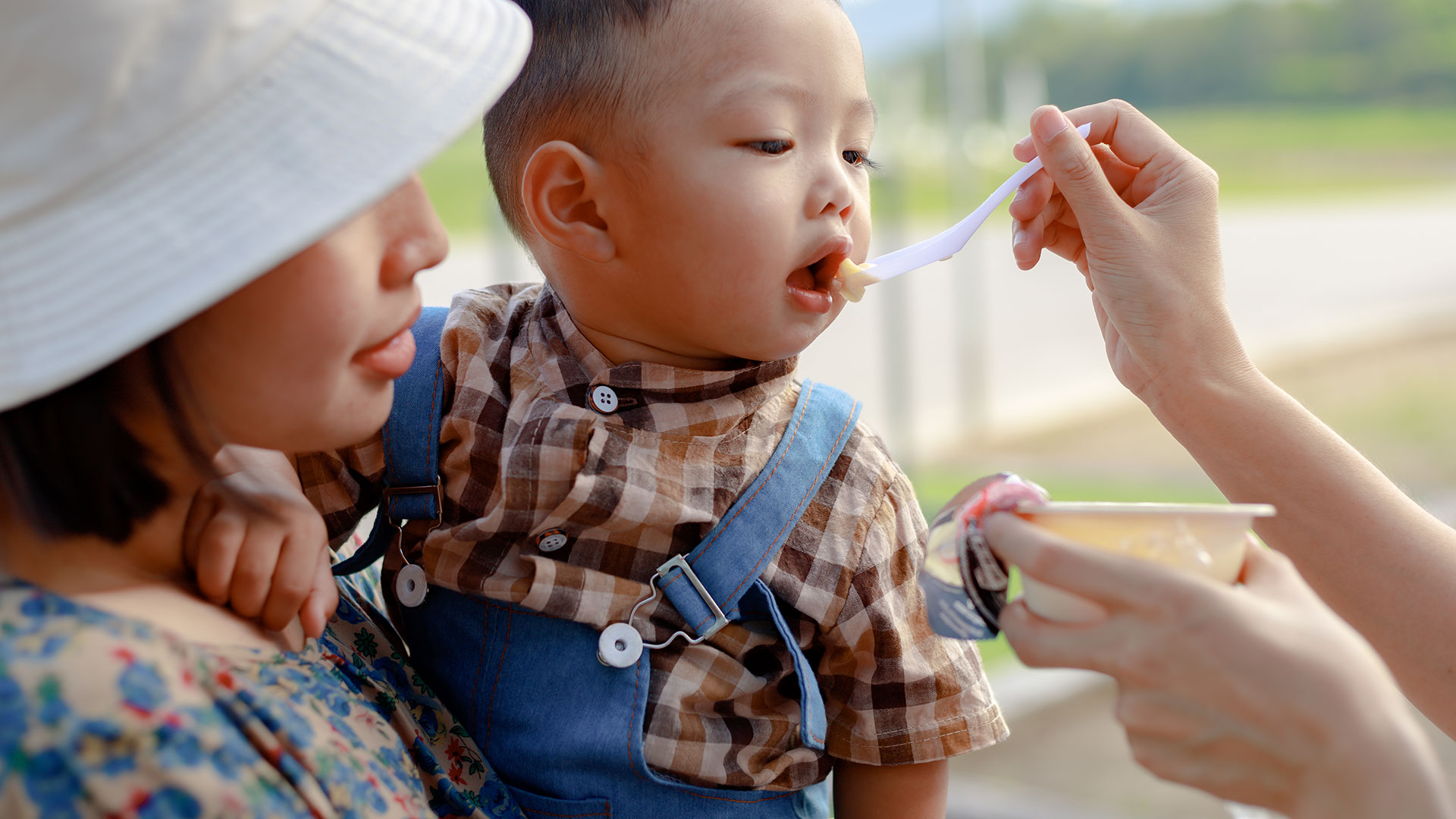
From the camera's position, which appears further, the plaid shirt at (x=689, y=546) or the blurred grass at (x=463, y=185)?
the blurred grass at (x=463, y=185)

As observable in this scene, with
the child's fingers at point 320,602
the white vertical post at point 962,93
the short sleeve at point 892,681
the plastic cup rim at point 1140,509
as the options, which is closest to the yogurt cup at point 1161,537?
the plastic cup rim at point 1140,509

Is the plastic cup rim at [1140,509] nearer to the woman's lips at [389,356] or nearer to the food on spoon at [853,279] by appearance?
the food on spoon at [853,279]

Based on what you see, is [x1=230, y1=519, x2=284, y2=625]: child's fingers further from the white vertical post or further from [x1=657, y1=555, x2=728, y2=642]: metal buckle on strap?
the white vertical post

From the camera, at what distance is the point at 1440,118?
542 centimetres

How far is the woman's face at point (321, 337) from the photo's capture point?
79cm

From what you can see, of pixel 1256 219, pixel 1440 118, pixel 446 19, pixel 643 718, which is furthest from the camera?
pixel 1256 219

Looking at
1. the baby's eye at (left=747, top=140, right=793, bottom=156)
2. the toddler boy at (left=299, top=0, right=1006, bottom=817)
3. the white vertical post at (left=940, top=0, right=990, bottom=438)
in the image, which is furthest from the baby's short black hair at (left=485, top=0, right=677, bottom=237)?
the white vertical post at (left=940, top=0, right=990, bottom=438)

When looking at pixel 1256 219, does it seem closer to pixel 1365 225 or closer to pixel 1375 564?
pixel 1365 225

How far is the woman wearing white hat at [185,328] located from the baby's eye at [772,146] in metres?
0.28

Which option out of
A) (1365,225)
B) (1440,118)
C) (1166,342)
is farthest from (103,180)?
(1365,225)

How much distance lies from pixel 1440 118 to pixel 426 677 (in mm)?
5894

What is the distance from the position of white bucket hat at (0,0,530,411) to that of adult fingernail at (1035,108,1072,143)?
72 cm

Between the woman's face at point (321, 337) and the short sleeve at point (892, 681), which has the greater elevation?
the woman's face at point (321, 337)

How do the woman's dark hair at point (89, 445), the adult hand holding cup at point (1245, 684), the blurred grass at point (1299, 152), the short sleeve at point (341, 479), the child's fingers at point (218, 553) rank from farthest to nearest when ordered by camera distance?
the blurred grass at point (1299, 152) → the short sleeve at point (341, 479) → the child's fingers at point (218, 553) → the woman's dark hair at point (89, 445) → the adult hand holding cup at point (1245, 684)
